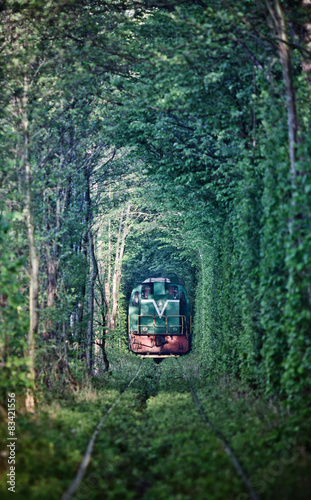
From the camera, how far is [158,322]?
27.3 metres

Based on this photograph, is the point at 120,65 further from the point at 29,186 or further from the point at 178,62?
the point at 29,186

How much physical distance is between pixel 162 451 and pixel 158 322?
18883 mm

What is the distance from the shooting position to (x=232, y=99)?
13.2 metres

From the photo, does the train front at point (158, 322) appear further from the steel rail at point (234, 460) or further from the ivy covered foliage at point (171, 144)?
the steel rail at point (234, 460)

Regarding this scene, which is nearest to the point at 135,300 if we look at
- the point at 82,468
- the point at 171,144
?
the point at 171,144

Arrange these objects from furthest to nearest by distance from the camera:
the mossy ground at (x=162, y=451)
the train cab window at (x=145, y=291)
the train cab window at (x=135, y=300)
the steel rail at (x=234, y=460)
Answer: the train cab window at (x=135, y=300), the train cab window at (x=145, y=291), the mossy ground at (x=162, y=451), the steel rail at (x=234, y=460)

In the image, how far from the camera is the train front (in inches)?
1056

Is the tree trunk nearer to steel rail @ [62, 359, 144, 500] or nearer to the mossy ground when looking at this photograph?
the mossy ground

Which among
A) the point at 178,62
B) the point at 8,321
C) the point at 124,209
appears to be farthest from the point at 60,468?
the point at 124,209

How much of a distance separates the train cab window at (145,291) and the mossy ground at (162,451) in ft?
51.9

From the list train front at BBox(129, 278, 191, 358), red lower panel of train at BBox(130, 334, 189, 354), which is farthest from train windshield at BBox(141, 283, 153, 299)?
red lower panel of train at BBox(130, 334, 189, 354)

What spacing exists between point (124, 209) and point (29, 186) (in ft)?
91.9

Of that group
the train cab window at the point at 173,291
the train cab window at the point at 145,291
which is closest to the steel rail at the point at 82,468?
the train cab window at the point at 145,291

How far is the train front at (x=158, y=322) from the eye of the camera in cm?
2683
